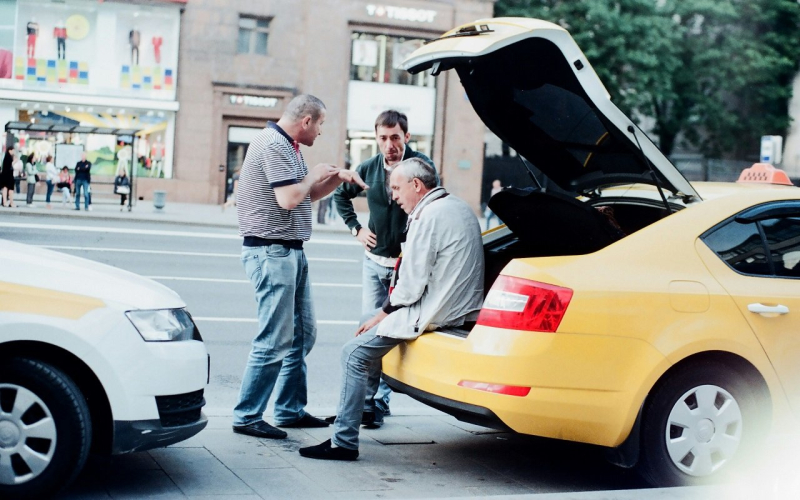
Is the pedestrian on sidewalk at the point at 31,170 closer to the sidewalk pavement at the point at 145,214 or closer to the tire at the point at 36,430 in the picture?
the sidewalk pavement at the point at 145,214

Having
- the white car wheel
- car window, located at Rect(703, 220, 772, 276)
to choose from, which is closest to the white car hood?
the white car wheel

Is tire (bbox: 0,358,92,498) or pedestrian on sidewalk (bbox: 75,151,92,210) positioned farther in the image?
pedestrian on sidewalk (bbox: 75,151,92,210)

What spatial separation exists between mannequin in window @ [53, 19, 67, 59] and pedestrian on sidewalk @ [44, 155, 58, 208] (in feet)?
20.8

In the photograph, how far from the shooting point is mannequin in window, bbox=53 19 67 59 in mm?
32625

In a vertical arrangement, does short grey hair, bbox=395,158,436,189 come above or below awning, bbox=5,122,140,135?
below

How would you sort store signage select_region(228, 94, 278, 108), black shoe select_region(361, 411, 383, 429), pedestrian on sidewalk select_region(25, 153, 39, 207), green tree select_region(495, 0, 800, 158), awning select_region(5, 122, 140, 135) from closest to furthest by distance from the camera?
black shoe select_region(361, 411, 383, 429) < awning select_region(5, 122, 140, 135) < pedestrian on sidewalk select_region(25, 153, 39, 207) < store signage select_region(228, 94, 278, 108) < green tree select_region(495, 0, 800, 158)

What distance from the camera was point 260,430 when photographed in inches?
219

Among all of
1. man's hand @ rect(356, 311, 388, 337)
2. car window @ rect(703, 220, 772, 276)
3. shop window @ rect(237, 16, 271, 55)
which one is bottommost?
man's hand @ rect(356, 311, 388, 337)

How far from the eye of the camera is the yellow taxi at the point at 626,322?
15.0ft

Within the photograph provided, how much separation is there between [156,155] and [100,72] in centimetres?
336

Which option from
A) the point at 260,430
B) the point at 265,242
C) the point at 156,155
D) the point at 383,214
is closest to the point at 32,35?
the point at 156,155

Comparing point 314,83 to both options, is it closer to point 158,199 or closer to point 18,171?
point 158,199

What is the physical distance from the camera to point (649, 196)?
5.66m

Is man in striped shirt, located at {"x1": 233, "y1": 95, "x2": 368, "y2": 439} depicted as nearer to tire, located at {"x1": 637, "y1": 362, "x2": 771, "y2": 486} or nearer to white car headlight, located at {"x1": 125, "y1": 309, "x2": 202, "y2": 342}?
white car headlight, located at {"x1": 125, "y1": 309, "x2": 202, "y2": 342}
